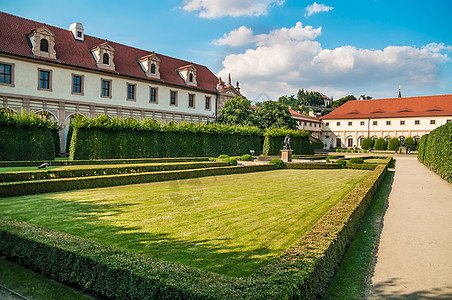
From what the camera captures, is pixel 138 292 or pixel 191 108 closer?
pixel 138 292

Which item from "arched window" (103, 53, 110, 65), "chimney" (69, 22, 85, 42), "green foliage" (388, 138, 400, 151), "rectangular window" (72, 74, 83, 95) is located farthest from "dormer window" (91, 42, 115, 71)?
"green foliage" (388, 138, 400, 151)

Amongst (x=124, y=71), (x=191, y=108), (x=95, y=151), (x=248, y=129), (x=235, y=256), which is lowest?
(x=235, y=256)

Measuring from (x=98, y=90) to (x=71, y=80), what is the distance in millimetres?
2684

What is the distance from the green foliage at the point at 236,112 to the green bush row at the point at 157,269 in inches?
1419

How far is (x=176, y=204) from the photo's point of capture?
8.91 m

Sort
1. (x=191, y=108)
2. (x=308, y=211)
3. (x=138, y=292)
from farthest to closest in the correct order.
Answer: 1. (x=191, y=108)
2. (x=308, y=211)
3. (x=138, y=292)

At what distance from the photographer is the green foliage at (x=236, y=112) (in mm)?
41081

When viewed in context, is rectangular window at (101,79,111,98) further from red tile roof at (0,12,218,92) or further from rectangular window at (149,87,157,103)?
rectangular window at (149,87,157,103)

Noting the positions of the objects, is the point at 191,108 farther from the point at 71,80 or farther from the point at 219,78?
the point at 71,80

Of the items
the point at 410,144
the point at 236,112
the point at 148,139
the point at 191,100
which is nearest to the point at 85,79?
the point at 148,139

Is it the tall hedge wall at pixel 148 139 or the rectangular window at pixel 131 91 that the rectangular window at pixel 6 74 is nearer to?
the tall hedge wall at pixel 148 139

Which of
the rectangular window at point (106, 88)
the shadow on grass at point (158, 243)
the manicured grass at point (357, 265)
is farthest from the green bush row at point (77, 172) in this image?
the rectangular window at point (106, 88)

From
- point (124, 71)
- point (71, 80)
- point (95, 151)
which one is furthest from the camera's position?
point (124, 71)

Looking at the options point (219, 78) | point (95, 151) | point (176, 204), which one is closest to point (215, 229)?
point (176, 204)
